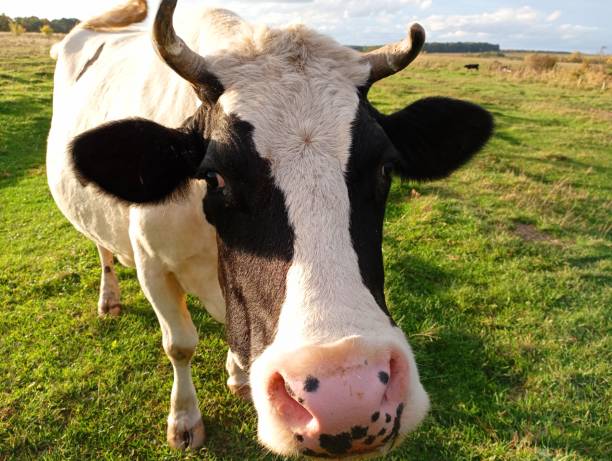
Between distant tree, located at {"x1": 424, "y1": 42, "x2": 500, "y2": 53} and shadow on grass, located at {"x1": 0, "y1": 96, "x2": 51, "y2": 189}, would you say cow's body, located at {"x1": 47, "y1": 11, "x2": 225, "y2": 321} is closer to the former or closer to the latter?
shadow on grass, located at {"x1": 0, "y1": 96, "x2": 51, "y2": 189}

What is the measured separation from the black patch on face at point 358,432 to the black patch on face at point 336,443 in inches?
0.6

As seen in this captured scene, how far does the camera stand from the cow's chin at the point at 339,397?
155cm

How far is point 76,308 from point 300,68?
3.53 metres

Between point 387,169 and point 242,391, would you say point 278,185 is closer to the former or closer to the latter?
point 387,169

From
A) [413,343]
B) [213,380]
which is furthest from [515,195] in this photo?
[213,380]

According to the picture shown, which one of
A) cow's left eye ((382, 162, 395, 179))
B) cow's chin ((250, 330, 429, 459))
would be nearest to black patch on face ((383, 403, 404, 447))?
cow's chin ((250, 330, 429, 459))

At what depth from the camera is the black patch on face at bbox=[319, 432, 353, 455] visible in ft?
5.25

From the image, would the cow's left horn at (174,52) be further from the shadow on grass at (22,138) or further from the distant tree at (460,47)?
the distant tree at (460,47)

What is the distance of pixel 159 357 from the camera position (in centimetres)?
414

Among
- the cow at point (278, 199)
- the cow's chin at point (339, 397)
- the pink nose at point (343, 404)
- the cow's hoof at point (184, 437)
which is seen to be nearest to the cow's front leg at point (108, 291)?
the cow at point (278, 199)

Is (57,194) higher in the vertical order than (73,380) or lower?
higher

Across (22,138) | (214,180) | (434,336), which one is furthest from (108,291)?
(22,138)

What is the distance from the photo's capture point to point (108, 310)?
15.4ft

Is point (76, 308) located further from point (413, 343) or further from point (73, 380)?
point (413, 343)
